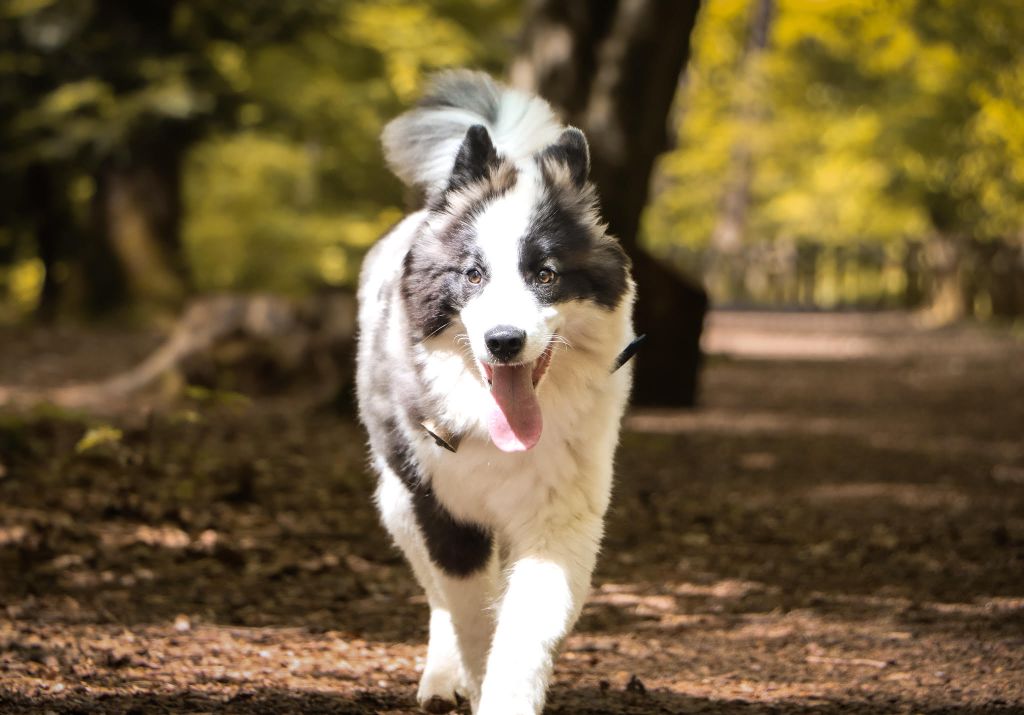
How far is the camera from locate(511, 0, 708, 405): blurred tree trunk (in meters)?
10.6

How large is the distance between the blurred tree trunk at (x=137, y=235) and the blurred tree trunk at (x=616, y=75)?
738 cm

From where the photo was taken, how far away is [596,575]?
21.9ft

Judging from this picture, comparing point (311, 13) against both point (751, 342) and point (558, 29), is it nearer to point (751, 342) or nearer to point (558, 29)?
point (558, 29)

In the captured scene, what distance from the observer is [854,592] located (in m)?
6.40

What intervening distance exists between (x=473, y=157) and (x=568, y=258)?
0.46 metres

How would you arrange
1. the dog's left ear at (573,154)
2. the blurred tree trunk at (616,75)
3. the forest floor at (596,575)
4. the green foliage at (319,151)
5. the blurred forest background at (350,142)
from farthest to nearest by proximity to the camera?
1. the green foliage at (319,151)
2. the blurred forest background at (350,142)
3. the blurred tree trunk at (616,75)
4. the forest floor at (596,575)
5. the dog's left ear at (573,154)

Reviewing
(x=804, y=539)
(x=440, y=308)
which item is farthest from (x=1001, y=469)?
(x=440, y=308)

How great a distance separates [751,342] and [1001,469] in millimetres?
11617

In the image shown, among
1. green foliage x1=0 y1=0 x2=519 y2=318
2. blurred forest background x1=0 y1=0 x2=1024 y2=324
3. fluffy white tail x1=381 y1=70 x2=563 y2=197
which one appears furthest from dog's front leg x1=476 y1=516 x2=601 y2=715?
green foliage x1=0 y1=0 x2=519 y2=318

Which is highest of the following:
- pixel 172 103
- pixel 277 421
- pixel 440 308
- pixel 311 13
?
pixel 311 13

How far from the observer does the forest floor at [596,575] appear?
15.8 feet

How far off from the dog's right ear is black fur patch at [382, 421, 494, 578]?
35.6 inches

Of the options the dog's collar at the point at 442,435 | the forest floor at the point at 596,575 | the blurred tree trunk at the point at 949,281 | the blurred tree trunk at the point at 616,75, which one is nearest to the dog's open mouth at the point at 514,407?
the dog's collar at the point at 442,435

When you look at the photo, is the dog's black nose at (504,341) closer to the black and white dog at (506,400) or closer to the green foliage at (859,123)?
the black and white dog at (506,400)
